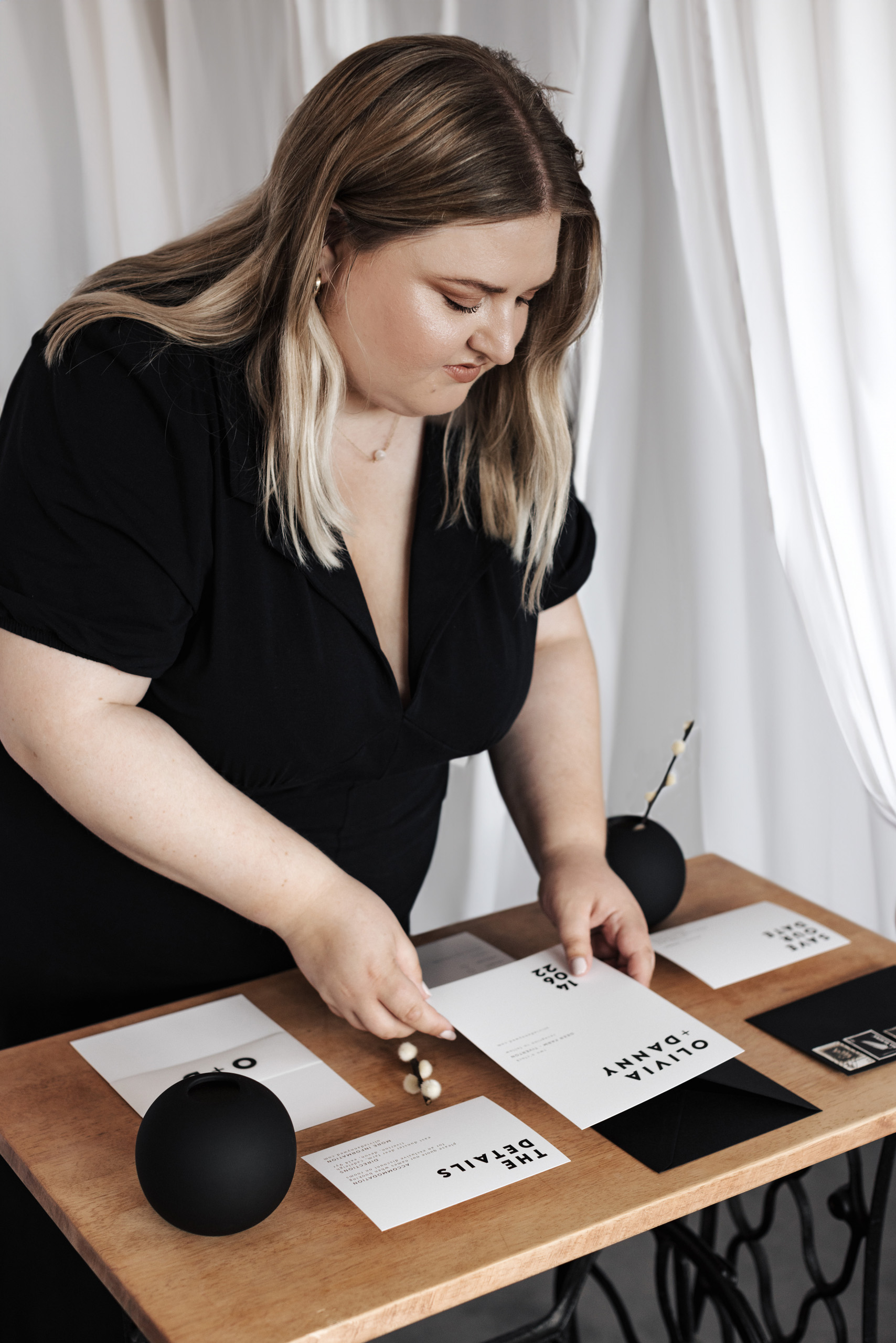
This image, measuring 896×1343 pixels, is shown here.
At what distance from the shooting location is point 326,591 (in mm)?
1128

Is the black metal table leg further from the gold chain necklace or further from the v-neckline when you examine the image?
the gold chain necklace

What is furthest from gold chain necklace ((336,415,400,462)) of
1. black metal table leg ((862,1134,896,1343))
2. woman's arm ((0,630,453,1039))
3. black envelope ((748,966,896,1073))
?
black metal table leg ((862,1134,896,1343))

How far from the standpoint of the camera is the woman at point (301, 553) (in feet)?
3.31

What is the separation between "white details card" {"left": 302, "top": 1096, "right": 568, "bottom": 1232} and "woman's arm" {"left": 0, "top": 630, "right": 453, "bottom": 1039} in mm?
90

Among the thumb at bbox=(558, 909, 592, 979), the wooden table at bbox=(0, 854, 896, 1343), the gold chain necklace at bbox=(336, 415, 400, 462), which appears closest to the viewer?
the wooden table at bbox=(0, 854, 896, 1343)

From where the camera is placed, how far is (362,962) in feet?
3.32

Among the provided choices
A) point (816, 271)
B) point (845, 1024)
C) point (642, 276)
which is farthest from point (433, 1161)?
point (642, 276)

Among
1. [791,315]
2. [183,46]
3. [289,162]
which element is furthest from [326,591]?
[183,46]

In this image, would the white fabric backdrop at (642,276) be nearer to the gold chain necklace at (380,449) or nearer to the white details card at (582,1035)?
the gold chain necklace at (380,449)

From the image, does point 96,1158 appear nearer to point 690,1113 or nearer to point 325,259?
point 690,1113

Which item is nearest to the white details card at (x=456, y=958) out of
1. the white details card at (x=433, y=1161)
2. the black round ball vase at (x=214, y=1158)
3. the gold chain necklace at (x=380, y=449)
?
the white details card at (x=433, y=1161)

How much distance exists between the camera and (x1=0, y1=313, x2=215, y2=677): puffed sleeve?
0.99 metres

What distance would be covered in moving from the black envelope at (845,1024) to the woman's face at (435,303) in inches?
26.3

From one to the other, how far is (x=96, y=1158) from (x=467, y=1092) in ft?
0.99
